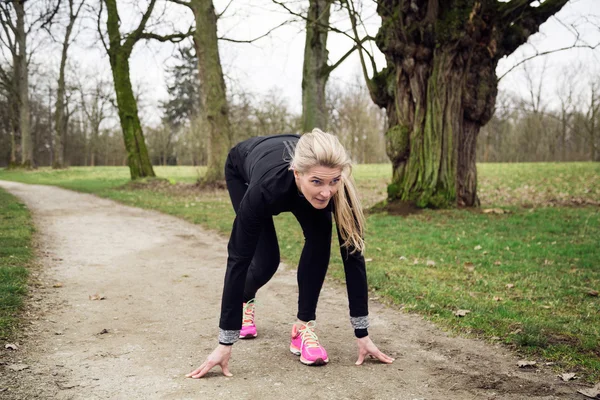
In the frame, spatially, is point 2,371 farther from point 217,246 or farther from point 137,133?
point 137,133

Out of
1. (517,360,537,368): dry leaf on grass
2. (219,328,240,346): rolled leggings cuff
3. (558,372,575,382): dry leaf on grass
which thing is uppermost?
(219,328,240,346): rolled leggings cuff

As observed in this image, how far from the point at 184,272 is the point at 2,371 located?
3.08 m

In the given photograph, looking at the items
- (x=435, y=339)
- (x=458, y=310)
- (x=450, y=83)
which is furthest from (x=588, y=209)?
(x=435, y=339)

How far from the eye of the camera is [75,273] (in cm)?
602

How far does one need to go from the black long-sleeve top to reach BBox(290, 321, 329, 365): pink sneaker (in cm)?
30

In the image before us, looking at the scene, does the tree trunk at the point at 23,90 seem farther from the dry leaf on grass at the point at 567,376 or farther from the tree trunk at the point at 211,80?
the dry leaf on grass at the point at 567,376

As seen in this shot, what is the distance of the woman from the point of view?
294 cm

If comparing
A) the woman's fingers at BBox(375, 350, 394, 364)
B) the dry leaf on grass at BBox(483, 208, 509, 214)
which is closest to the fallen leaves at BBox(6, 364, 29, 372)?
the woman's fingers at BBox(375, 350, 394, 364)

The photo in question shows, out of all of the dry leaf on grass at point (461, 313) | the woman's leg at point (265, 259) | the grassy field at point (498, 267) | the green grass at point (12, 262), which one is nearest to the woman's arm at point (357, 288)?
the woman's leg at point (265, 259)

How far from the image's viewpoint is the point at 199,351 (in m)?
3.63

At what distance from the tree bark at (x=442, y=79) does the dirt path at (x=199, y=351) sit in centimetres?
524

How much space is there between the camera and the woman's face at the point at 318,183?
9.51 feet

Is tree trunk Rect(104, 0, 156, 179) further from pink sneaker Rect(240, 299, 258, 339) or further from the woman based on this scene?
the woman

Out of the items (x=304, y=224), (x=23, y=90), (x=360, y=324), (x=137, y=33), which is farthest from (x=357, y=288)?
(x=23, y=90)
